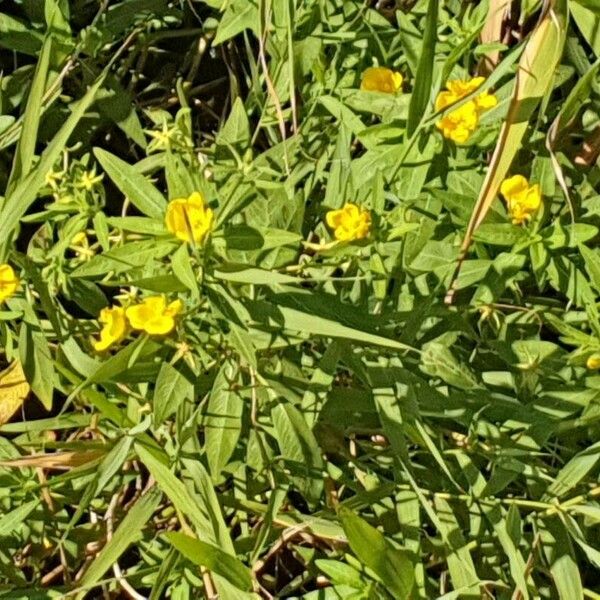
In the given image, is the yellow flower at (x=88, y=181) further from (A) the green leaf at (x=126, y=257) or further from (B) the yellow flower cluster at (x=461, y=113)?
(B) the yellow flower cluster at (x=461, y=113)

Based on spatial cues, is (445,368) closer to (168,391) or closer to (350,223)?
(350,223)

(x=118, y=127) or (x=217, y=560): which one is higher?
(x=118, y=127)

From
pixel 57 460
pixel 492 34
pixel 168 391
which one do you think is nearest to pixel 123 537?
pixel 57 460

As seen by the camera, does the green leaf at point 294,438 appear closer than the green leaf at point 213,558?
No

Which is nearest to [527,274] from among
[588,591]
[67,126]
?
[588,591]

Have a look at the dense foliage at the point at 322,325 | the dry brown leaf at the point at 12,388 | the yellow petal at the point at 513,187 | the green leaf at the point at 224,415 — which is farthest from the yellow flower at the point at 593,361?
the dry brown leaf at the point at 12,388

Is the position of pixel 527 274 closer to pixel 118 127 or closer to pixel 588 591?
pixel 588 591
